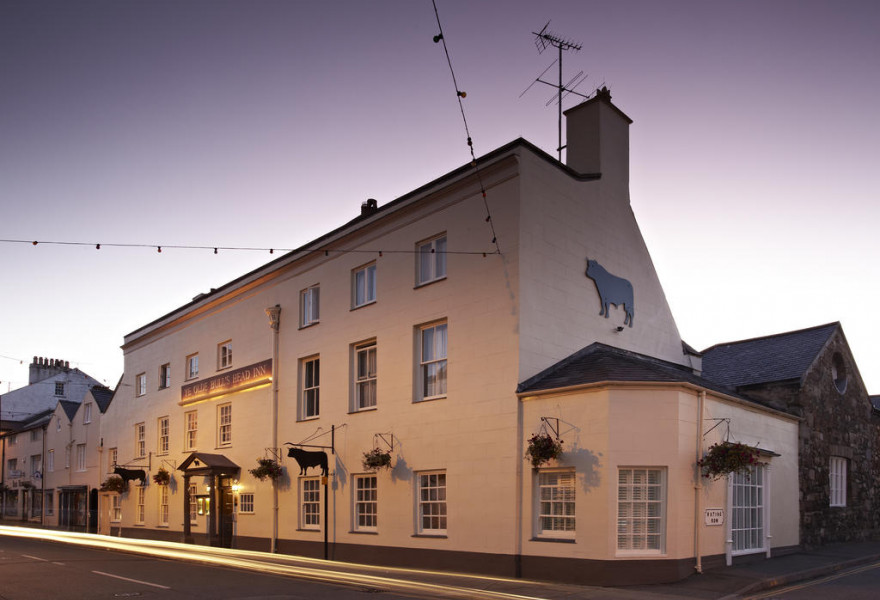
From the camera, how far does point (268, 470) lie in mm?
24281

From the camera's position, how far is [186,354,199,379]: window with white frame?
31.2 meters

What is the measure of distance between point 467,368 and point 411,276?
10.9ft

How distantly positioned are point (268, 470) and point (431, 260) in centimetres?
913

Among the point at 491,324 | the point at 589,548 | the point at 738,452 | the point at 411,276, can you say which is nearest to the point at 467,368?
the point at 491,324

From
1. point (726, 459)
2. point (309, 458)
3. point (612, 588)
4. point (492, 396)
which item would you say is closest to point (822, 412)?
point (726, 459)

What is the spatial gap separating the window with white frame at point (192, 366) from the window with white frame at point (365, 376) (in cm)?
1131

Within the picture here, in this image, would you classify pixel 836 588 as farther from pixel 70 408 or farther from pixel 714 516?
pixel 70 408

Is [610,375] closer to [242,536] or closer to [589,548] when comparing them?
[589,548]

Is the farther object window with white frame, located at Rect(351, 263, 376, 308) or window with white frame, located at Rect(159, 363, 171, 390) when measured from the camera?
window with white frame, located at Rect(159, 363, 171, 390)

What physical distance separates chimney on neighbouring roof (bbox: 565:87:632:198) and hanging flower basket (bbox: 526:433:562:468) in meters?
8.35

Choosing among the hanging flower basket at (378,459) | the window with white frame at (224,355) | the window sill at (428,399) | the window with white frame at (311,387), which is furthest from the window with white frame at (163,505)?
the window sill at (428,399)

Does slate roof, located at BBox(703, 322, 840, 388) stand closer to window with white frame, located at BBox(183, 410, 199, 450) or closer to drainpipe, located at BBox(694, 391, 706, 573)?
drainpipe, located at BBox(694, 391, 706, 573)

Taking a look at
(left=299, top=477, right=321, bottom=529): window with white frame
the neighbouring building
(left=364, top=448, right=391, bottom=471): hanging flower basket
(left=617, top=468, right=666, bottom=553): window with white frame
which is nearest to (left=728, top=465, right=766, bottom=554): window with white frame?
(left=617, top=468, right=666, bottom=553): window with white frame

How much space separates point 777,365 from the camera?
23.5m
